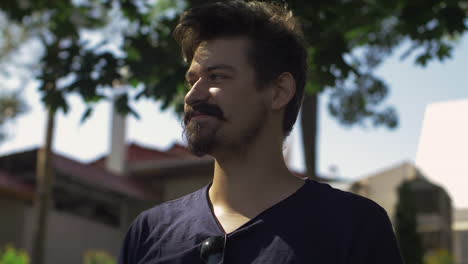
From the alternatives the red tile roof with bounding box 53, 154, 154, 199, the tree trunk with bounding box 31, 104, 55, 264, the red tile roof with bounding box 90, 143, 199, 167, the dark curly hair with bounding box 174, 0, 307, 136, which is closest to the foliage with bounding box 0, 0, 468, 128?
the dark curly hair with bounding box 174, 0, 307, 136

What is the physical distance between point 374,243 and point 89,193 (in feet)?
70.0

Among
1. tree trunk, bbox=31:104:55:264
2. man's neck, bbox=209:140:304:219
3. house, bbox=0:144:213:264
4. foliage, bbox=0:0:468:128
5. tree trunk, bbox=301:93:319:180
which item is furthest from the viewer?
house, bbox=0:144:213:264

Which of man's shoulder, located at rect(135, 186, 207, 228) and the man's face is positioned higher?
the man's face

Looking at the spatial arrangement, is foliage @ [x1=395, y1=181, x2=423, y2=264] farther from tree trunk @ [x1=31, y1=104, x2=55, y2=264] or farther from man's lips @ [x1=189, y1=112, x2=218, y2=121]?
man's lips @ [x1=189, y1=112, x2=218, y2=121]

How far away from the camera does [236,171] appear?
2480mm

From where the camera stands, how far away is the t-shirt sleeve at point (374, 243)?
2.19 m

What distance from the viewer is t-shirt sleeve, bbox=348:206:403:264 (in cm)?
219

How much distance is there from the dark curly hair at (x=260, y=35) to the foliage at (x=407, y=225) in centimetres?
1879

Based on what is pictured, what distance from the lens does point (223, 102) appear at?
7.95 ft

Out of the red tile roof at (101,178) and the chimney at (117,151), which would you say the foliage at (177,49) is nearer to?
the red tile roof at (101,178)

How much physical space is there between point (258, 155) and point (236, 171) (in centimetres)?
10

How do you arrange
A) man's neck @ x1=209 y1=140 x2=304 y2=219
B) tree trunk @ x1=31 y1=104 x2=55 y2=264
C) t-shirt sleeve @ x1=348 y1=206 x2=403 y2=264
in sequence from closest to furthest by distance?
t-shirt sleeve @ x1=348 y1=206 x2=403 y2=264 → man's neck @ x1=209 y1=140 x2=304 y2=219 → tree trunk @ x1=31 y1=104 x2=55 y2=264

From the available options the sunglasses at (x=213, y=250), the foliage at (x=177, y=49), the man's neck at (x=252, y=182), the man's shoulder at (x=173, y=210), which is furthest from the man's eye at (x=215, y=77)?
the foliage at (x=177, y=49)

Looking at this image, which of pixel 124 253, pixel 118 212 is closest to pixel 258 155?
pixel 124 253
